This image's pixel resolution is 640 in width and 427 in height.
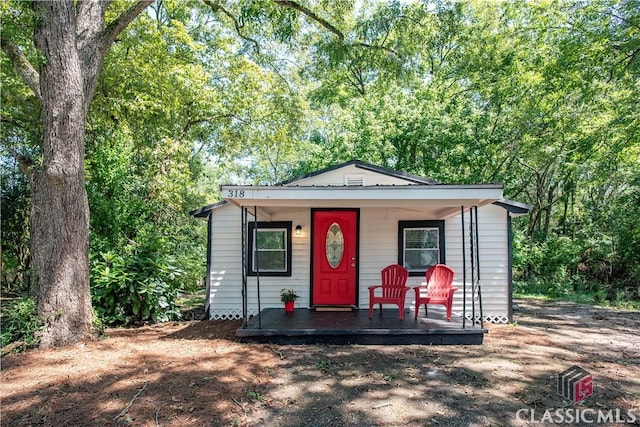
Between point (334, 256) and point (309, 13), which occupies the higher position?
point (309, 13)

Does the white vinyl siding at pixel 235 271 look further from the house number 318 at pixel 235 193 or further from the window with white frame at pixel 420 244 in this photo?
the house number 318 at pixel 235 193

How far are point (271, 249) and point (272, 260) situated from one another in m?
0.21

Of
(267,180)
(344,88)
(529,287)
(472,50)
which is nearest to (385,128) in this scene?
(472,50)

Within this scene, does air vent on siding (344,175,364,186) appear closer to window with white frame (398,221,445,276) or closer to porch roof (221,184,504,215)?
window with white frame (398,221,445,276)

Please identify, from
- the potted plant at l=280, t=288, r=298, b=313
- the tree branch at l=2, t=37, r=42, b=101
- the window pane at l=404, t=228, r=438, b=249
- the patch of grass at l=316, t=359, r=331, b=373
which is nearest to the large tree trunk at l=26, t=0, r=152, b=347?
the tree branch at l=2, t=37, r=42, b=101

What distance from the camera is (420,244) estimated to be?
7.37 metres

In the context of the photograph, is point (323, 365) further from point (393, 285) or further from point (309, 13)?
point (309, 13)

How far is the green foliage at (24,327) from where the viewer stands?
16.1ft

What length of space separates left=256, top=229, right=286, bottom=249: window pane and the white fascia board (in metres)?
2.12

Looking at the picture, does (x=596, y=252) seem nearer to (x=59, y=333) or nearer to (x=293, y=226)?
(x=293, y=226)

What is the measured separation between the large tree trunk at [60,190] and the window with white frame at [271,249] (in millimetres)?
2936

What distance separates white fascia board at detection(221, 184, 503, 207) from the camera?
5172 mm

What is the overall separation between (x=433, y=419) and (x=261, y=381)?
174 centimetres

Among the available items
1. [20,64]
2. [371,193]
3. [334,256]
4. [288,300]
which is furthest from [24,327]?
[371,193]
